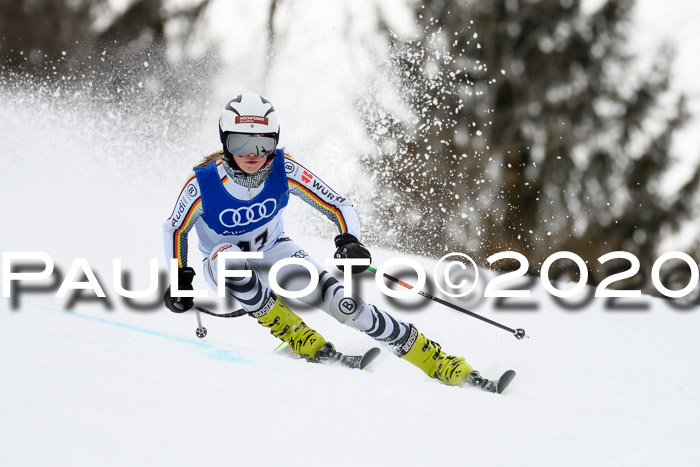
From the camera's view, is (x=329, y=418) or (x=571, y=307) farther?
(x=571, y=307)

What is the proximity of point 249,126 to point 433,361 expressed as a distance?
1446mm

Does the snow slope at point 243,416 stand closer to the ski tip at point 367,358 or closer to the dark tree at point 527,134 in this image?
the ski tip at point 367,358

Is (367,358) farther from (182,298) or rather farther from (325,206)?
(182,298)

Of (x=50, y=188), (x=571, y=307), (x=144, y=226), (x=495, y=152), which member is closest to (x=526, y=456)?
(x=571, y=307)

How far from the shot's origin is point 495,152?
1778cm

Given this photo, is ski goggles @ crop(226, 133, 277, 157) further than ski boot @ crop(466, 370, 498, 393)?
No

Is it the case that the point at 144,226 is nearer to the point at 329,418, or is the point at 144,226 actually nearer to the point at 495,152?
the point at 329,418

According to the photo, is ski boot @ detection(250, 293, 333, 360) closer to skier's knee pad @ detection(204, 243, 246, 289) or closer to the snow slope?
skier's knee pad @ detection(204, 243, 246, 289)

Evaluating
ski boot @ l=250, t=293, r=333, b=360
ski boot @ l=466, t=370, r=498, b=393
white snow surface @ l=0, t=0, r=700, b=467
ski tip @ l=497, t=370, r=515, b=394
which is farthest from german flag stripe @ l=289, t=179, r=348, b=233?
ski tip @ l=497, t=370, r=515, b=394

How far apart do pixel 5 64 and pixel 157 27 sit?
12.2ft

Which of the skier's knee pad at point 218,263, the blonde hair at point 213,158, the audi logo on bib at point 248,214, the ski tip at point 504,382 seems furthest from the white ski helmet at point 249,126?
the ski tip at point 504,382

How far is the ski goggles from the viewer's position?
3.30 m

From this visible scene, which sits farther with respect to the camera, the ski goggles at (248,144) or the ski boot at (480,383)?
the ski boot at (480,383)

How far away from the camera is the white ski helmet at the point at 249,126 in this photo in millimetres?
3291
